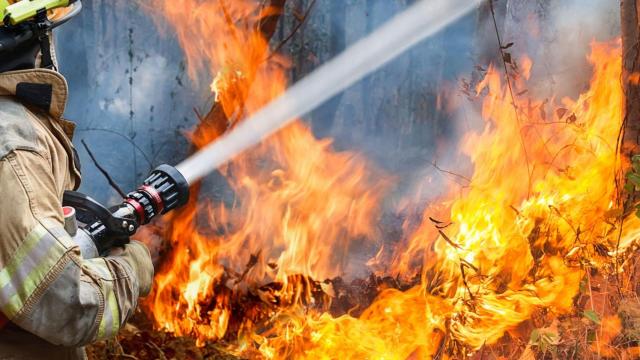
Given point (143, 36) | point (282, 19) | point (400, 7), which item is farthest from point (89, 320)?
point (400, 7)

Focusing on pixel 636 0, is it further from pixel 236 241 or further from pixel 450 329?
pixel 236 241

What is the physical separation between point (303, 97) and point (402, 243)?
2.11 meters

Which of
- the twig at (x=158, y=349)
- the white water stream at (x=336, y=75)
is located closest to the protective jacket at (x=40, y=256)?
the twig at (x=158, y=349)

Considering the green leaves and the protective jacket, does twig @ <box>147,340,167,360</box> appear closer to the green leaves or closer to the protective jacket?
the protective jacket

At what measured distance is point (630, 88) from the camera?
479 centimetres

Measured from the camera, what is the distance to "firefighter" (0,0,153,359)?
5.98 feet

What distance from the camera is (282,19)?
6961 millimetres

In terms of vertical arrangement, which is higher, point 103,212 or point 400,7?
point 400,7

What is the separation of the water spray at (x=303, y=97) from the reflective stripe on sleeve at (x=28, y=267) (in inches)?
23.0

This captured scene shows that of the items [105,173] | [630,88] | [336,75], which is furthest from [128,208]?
[336,75]

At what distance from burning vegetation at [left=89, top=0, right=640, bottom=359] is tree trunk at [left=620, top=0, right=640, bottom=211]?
0.07m

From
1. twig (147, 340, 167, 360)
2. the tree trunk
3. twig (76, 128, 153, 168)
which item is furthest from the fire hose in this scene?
the tree trunk

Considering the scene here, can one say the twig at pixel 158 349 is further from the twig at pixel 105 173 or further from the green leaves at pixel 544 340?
the green leaves at pixel 544 340

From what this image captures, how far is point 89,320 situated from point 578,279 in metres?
3.54
